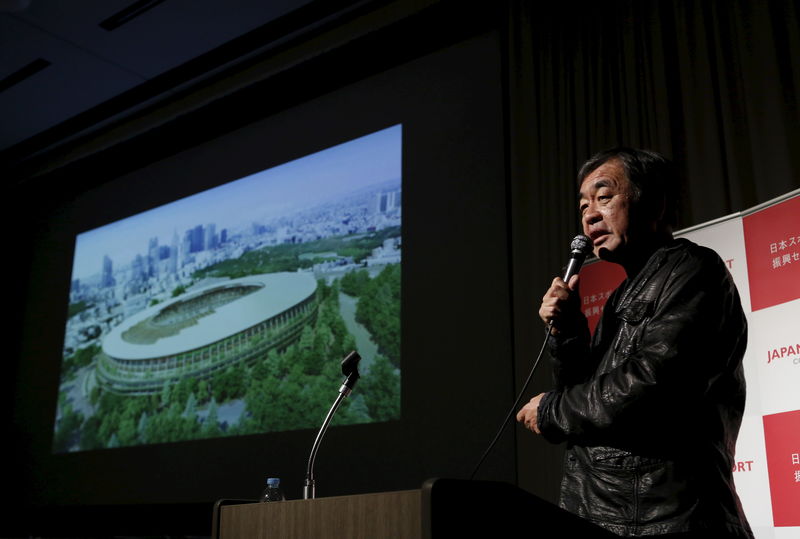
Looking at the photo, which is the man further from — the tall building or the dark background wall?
the tall building

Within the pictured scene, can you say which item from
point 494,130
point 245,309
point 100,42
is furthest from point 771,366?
point 100,42

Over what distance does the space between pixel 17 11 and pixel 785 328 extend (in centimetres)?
444

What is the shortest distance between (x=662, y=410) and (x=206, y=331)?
3834 millimetres

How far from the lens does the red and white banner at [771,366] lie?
2.42 metres

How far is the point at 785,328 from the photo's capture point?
8.15ft

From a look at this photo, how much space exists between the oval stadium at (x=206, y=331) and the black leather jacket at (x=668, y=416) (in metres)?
3.02

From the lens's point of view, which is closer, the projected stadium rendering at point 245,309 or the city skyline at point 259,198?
the projected stadium rendering at point 245,309

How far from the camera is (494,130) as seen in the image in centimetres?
412

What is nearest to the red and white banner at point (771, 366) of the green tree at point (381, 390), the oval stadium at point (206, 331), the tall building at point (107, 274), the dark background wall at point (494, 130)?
the dark background wall at point (494, 130)

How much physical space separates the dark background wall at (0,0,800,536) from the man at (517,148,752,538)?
1611mm

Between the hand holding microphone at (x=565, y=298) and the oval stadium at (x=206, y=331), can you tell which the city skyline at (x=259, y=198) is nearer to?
the oval stadium at (x=206, y=331)

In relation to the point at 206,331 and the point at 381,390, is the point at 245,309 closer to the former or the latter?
the point at 206,331

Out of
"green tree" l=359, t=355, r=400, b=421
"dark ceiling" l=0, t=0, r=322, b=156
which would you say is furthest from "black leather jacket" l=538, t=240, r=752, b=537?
"dark ceiling" l=0, t=0, r=322, b=156

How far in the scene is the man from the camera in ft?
4.65
